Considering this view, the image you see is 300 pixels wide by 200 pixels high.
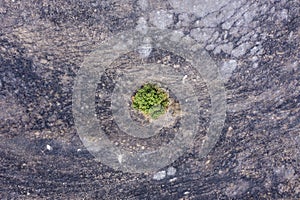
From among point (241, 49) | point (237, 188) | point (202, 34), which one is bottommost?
point (237, 188)

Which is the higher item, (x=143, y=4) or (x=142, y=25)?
(x=143, y=4)

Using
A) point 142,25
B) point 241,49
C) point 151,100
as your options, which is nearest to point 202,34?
point 241,49

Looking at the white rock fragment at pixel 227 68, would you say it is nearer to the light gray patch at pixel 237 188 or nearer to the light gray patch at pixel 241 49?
the light gray patch at pixel 241 49

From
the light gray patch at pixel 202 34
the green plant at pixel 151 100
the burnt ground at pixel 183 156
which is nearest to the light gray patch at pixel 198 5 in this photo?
the burnt ground at pixel 183 156

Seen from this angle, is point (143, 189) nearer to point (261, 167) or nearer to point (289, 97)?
point (261, 167)

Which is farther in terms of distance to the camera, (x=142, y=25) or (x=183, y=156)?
(x=183, y=156)

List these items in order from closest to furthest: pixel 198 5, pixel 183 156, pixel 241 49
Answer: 1. pixel 198 5
2. pixel 241 49
3. pixel 183 156

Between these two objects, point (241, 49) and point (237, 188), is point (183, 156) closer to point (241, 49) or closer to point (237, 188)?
point (237, 188)

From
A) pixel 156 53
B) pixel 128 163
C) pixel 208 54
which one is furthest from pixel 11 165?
pixel 208 54
